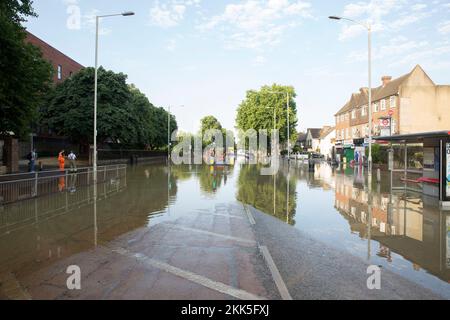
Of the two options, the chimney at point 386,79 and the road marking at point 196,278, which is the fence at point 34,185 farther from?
the chimney at point 386,79

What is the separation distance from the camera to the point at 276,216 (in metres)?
10.7

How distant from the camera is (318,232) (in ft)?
28.1

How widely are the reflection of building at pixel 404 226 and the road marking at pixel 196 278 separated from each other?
10.0 ft

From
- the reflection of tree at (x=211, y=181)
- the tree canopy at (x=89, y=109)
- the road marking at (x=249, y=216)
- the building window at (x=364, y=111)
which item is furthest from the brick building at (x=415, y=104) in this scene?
the road marking at (x=249, y=216)

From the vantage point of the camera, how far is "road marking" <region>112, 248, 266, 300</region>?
4.61 metres

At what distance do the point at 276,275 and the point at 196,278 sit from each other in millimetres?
1146

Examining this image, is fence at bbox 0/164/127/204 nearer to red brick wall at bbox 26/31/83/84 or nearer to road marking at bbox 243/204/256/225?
road marking at bbox 243/204/256/225

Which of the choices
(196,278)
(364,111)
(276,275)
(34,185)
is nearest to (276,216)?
(276,275)

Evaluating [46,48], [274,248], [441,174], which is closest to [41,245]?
[274,248]

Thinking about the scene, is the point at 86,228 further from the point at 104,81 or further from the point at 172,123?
the point at 172,123

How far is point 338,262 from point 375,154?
3364 centimetres

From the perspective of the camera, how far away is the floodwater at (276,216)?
6.22 m

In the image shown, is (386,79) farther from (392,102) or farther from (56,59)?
(56,59)

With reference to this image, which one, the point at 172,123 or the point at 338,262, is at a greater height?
the point at 172,123
